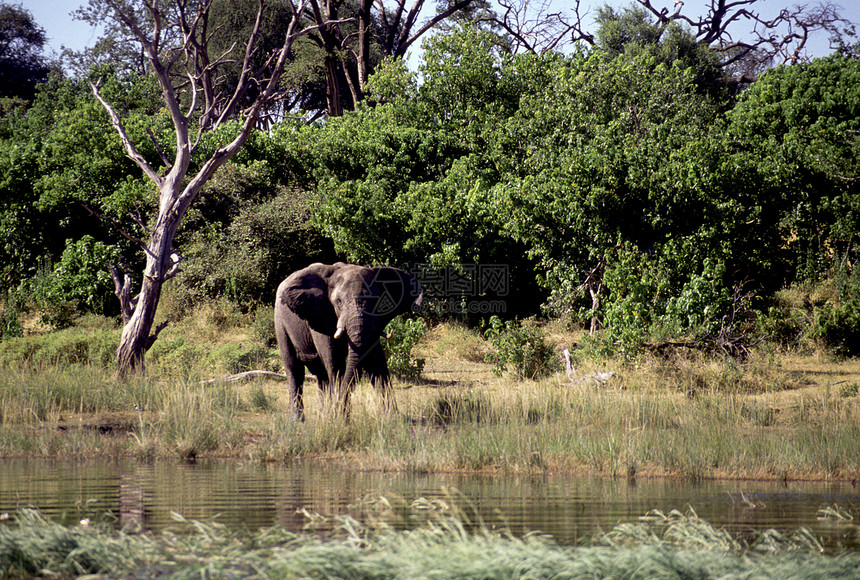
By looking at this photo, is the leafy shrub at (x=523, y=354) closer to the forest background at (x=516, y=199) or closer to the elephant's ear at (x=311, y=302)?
the forest background at (x=516, y=199)

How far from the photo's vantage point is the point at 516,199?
17.5 metres

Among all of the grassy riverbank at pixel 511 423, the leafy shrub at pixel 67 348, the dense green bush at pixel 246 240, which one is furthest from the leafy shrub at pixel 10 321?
Answer: the grassy riverbank at pixel 511 423

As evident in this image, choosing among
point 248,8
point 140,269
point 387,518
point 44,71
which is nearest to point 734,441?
point 387,518

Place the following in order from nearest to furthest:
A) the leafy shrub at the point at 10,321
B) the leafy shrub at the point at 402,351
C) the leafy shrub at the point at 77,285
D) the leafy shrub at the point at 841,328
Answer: the leafy shrub at the point at 402,351 < the leafy shrub at the point at 841,328 < the leafy shrub at the point at 10,321 < the leafy shrub at the point at 77,285

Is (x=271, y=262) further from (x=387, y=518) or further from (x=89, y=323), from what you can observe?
(x=387, y=518)

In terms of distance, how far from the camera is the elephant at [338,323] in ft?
37.1

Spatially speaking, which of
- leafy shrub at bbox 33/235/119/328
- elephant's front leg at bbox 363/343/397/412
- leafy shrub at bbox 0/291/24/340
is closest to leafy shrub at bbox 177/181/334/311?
leafy shrub at bbox 33/235/119/328

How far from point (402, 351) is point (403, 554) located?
10.7m

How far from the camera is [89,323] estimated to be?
67.1ft

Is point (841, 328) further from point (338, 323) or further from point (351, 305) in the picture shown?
point (338, 323)

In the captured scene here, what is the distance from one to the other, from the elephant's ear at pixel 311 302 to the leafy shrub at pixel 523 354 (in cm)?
482

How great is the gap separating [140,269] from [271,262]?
158 inches

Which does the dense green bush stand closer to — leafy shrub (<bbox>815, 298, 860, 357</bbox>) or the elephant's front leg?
the elephant's front leg

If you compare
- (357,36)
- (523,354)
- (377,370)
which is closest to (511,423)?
(377,370)
